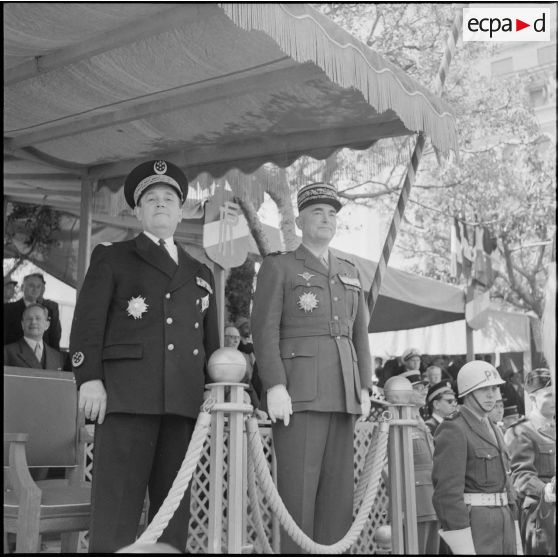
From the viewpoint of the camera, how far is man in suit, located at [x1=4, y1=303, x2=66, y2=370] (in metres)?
6.09

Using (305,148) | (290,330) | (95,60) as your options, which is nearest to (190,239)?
(305,148)

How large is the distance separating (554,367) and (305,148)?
3.71 meters

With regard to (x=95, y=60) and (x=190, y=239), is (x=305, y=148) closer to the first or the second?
(x=95, y=60)

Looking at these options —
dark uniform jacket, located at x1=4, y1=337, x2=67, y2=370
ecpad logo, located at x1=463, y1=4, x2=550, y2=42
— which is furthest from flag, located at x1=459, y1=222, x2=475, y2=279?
ecpad logo, located at x1=463, y1=4, x2=550, y2=42

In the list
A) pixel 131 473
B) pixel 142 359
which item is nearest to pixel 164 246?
pixel 142 359

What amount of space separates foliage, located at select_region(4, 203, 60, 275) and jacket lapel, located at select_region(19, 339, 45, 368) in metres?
3.04

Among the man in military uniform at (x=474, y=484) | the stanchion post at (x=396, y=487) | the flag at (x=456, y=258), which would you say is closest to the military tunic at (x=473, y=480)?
the man in military uniform at (x=474, y=484)

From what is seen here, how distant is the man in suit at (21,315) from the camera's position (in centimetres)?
706

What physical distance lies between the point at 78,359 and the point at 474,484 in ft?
7.66

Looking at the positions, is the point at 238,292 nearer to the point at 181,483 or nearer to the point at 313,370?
the point at 313,370

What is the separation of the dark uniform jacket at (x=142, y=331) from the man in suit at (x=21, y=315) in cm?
386

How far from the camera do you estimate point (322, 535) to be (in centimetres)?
362

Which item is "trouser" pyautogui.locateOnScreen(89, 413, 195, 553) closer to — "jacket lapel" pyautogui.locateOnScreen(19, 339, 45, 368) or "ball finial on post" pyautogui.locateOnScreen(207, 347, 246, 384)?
"ball finial on post" pyautogui.locateOnScreen(207, 347, 246, 384)

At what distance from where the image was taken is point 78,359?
331 cm
